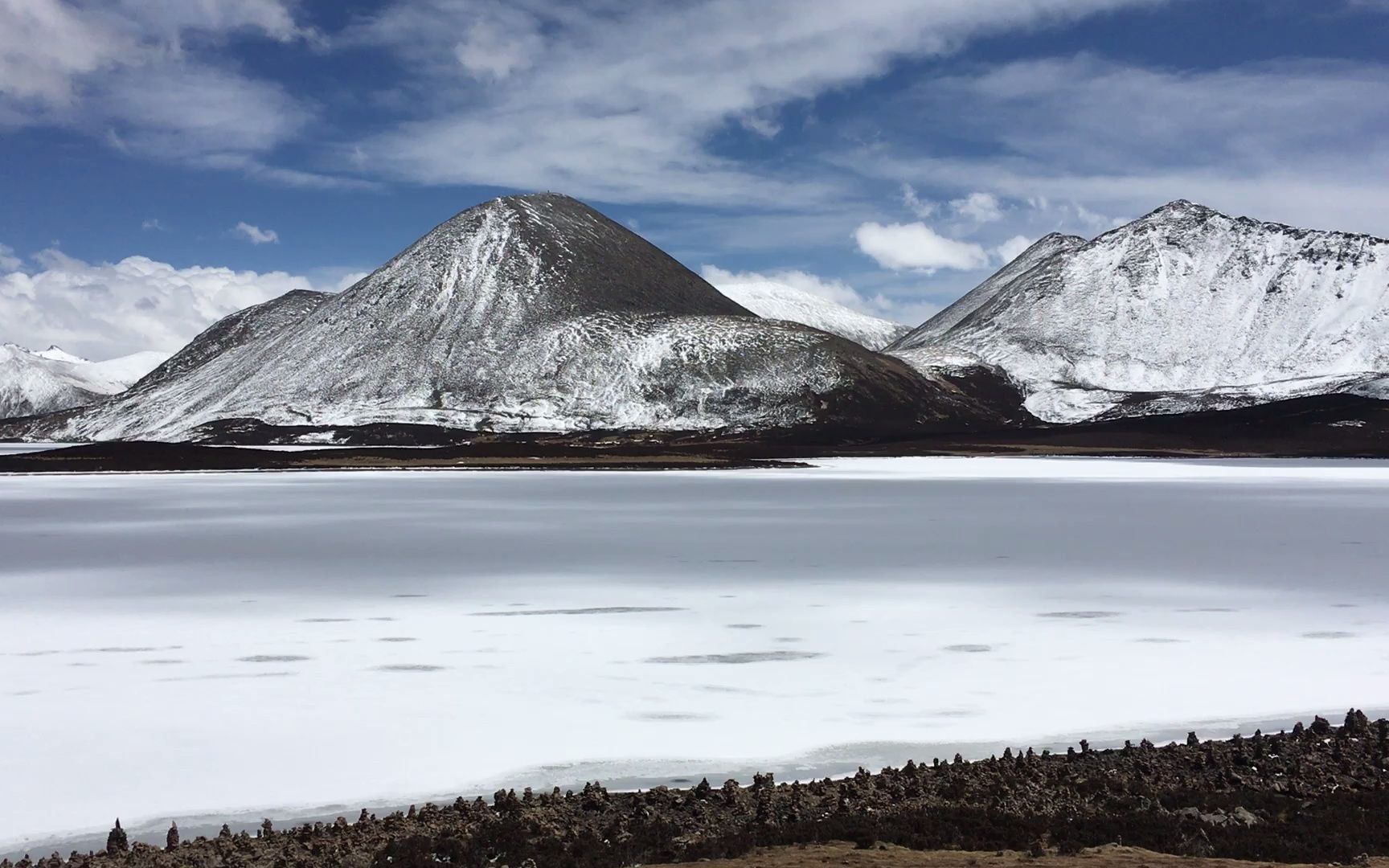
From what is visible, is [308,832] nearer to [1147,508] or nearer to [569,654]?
[569,654]

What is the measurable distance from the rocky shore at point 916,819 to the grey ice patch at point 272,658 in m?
7.66

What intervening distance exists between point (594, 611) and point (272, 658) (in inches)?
247

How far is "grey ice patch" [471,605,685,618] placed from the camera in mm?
22406

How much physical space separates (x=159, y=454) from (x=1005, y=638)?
10891 centimetres

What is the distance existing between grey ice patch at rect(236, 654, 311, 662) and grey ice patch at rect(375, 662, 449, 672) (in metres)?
1.48

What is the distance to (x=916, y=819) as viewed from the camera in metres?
11.1

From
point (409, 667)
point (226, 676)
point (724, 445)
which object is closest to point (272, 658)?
point (226, 676)

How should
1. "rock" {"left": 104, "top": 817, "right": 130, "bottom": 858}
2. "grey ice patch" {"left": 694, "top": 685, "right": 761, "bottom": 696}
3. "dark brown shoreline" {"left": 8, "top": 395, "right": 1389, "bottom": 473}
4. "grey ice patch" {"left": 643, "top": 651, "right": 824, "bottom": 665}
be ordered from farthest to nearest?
"dark brown shoreline" {"left": 8, "top": 395, "right": 1389, "bottom": 473}
"grey ice patch" {"left": 643, "top": 651, "right": 824, "bottom": 665}
"grey ice patch" {"left": 694, "top": 685, "right": 761, "bottom": 696}
"rock" {"left": 104, "top": 817, "right": 130, "bottom": 858}

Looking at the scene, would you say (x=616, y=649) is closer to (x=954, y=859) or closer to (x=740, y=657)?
(x=740, y=657)

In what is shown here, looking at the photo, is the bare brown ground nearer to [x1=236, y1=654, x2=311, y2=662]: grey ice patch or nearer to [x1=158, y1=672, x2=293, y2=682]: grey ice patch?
[x1=158, y1=672, x2=293, y2=682]: grey ice patch

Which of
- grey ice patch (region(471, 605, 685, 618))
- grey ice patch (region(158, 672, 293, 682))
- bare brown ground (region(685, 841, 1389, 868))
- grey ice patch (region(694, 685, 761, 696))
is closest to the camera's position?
bare brown ground (region(685, 841, 1389, 868))

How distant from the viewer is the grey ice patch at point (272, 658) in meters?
18.1

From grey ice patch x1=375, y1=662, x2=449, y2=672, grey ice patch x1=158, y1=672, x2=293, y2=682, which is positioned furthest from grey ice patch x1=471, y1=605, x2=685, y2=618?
grey ice patch x1=158, y1=672, x2=293, y2=682

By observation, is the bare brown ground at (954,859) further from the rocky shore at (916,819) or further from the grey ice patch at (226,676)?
the grey ice patch at (226,676)
